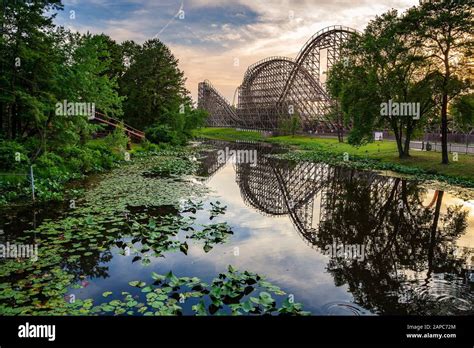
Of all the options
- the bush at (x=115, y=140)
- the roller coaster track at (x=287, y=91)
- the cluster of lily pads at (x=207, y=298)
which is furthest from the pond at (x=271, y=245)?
the roller coaster track at (x=287, y=91)

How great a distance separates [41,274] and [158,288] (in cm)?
269

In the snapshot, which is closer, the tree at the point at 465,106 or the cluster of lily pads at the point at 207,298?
the cluster of lily pads at the point at 207,298

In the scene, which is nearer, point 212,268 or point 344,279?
point 344,279

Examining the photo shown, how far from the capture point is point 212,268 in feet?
26.2

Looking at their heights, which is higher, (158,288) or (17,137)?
(17,137)

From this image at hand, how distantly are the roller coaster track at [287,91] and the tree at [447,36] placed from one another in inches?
908

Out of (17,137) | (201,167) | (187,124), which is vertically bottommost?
(201,167)

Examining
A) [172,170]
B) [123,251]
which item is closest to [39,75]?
[172,170]

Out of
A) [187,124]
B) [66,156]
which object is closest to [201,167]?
[66,156]

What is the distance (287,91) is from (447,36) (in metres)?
49.2

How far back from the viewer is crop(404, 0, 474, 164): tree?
840 inches

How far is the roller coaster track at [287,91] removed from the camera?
185ft

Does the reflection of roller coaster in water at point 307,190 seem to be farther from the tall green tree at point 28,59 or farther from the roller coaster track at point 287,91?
the roller coaster track at point 287,91
